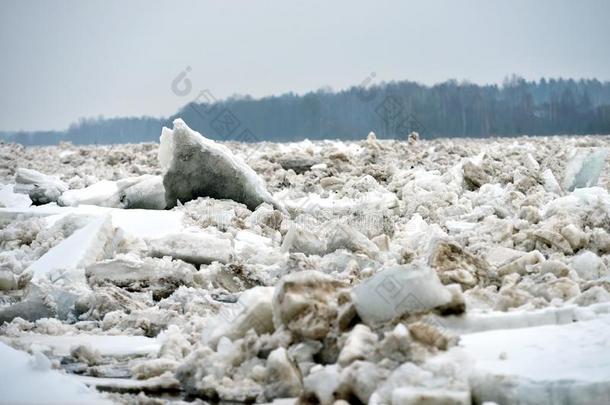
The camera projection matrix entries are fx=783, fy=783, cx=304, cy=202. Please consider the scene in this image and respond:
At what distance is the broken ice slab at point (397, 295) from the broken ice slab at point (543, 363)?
19 cm

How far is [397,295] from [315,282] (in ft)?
1.05

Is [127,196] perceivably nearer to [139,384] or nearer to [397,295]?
[139,384]

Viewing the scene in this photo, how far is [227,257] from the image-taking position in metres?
5.14

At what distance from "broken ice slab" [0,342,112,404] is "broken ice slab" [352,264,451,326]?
91cm

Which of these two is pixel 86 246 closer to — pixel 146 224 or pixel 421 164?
pixel 146 224

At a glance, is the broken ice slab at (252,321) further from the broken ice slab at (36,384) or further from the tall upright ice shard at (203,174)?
the tall upright ice shard at (203,174)

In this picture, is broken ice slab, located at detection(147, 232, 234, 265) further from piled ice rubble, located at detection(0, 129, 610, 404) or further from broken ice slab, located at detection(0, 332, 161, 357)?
broken ice slab, located at detection(0, 332, 161, 357)

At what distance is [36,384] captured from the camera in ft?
8.59

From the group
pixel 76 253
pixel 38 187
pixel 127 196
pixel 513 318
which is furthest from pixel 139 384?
pixel 38 187

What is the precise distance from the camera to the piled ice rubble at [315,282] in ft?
7.80

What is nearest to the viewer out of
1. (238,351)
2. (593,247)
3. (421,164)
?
(238,351)

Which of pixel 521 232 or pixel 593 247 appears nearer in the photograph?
pixel 593 247

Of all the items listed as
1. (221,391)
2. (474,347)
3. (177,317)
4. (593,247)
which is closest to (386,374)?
(474,347)

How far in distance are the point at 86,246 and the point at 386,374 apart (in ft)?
10.4
